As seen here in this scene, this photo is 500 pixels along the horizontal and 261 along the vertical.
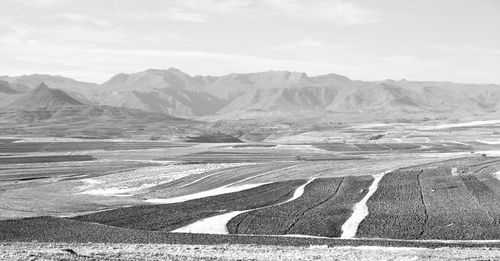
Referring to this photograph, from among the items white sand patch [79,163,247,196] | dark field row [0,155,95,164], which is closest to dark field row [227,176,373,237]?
white sand patch [79,163,247,196]

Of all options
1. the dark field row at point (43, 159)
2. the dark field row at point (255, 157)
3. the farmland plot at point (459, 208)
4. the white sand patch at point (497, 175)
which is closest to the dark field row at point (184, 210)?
the farmland plot at point (459, 208)

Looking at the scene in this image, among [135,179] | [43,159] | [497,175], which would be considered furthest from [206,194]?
[43,159]

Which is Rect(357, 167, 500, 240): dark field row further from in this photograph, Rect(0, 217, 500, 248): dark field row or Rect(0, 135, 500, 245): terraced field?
Rect(0, 217, 500, 248): dark field row

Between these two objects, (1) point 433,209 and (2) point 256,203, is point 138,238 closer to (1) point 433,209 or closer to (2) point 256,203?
(2) point 256,203

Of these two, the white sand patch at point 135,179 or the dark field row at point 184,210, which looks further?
the white sand patch at point 135,179

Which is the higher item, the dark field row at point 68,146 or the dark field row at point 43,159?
the dark field row at point 43,159

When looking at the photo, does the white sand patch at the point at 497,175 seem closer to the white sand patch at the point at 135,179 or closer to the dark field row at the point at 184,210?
the dark field row at the point at 184,210

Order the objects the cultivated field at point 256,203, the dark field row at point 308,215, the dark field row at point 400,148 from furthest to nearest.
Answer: the dark field row at point 400,148 < the dark field row at point 308,215 < the cultivated field at point 256,203

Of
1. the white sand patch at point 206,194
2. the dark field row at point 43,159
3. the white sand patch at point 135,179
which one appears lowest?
the dark field row at point 43,159
